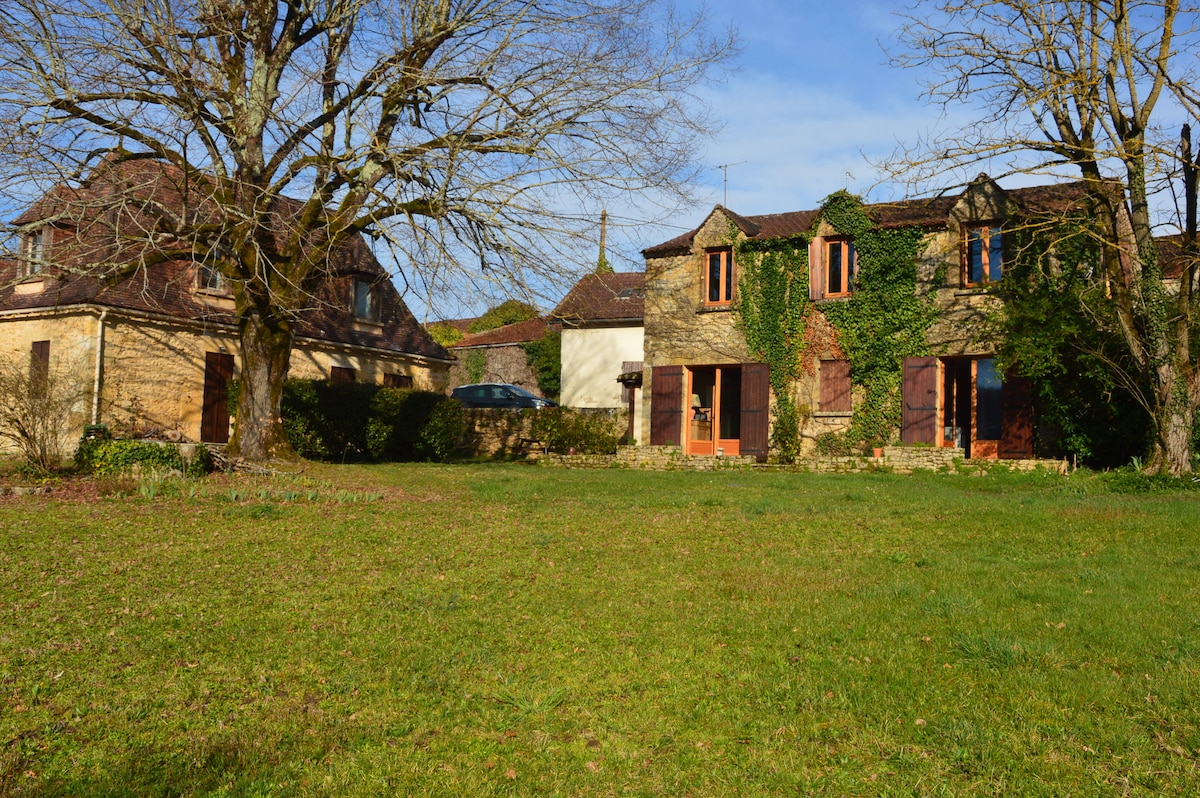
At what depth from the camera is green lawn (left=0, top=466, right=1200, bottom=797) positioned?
4184 millimetres

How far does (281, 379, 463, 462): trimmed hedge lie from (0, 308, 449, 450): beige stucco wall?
105 inches

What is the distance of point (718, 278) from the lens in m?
24.2

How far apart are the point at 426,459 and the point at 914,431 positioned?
11.4 m

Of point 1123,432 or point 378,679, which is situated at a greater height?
point 1123,432

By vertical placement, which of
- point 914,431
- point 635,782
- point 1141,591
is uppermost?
point 914,431

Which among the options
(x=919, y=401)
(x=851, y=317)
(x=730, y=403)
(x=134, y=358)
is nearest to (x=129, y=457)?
(x=134, y=358)

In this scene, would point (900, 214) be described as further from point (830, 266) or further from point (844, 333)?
point (844, 333)

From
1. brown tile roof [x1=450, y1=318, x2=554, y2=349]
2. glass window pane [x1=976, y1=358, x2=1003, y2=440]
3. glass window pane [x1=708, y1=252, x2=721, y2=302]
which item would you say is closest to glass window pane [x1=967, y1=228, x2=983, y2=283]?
glass window pane [x1=976, y1=358, x2=1003, y2=440]

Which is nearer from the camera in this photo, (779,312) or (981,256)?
(981,256)

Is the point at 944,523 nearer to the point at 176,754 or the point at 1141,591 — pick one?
the point at 1141,591

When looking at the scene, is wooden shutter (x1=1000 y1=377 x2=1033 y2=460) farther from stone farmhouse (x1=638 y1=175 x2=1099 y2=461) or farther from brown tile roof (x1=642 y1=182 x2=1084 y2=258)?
brown tile roof (x1=642 y1=182 x2=1084 y2=258)

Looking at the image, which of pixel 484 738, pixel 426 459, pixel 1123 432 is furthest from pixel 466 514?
pixel 1123 432

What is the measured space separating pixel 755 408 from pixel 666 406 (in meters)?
2.42

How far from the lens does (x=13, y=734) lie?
4.27m
